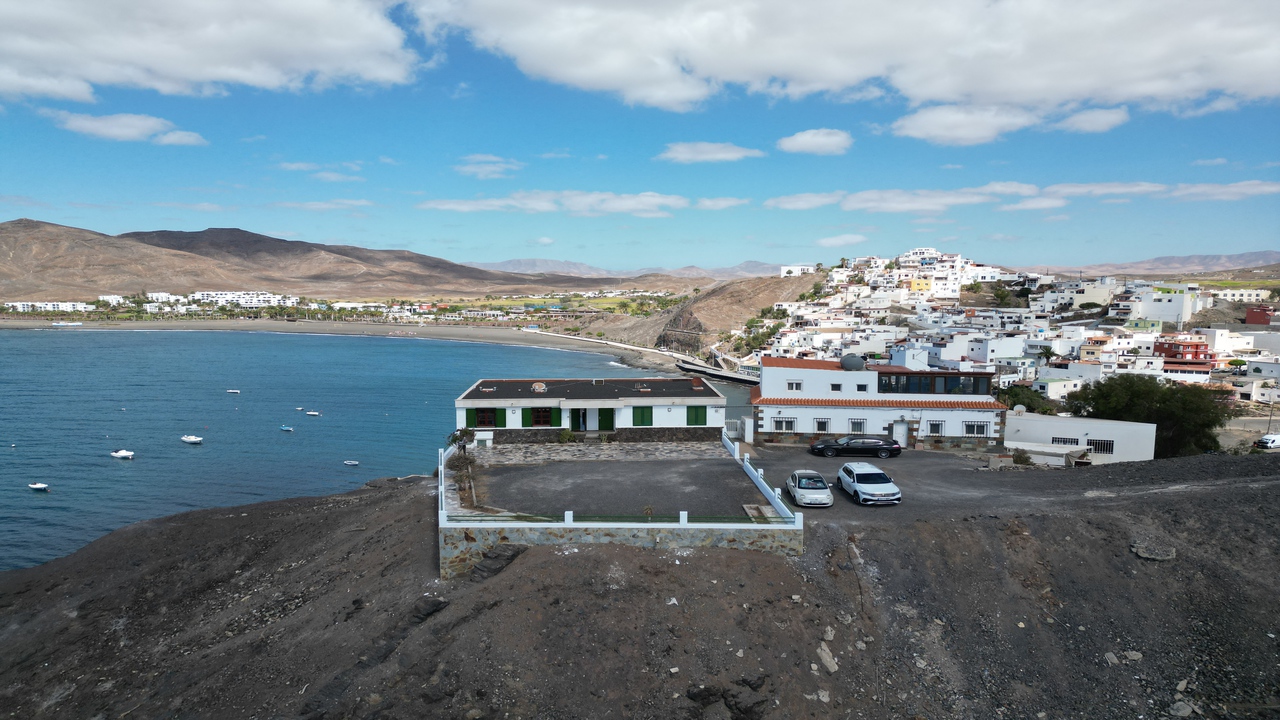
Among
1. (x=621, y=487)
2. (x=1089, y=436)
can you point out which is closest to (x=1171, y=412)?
(x=1089, y=436)

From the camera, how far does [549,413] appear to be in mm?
25031

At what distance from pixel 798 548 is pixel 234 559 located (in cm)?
1835

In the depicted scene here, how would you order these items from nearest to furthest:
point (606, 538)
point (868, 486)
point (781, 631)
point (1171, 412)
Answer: point (781, 631) < point (606, 538) < point (868, 486) < point (1171, 412)

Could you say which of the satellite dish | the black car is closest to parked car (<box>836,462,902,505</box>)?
the black car

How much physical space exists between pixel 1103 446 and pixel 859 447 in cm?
1078

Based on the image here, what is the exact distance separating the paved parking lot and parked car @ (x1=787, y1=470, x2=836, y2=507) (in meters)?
0.97

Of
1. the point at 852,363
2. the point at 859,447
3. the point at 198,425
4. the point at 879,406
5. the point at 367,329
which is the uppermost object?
the point at 852,363

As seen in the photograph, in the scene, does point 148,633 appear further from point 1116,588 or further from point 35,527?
point 1116,588

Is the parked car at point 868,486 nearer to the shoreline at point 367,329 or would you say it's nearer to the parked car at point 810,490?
the parked car at point 810,490

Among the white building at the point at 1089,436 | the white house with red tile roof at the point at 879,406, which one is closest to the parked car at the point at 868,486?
the white house with red tile roof at the point at 879,406

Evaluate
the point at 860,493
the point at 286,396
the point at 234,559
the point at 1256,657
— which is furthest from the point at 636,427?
the point at 286,396

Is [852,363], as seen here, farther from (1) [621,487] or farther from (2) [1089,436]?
(1) [621,487]

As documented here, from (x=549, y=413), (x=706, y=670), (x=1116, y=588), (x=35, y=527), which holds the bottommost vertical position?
(x=35, y=527)

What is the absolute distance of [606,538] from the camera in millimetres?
15633
